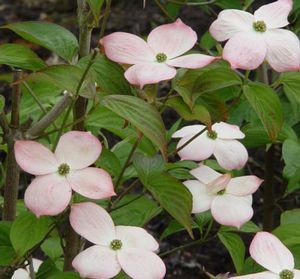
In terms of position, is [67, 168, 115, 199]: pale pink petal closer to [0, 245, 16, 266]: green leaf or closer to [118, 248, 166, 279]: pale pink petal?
[118, 248, 166, 279]: pale pink petal

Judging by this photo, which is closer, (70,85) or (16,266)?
(70,85)

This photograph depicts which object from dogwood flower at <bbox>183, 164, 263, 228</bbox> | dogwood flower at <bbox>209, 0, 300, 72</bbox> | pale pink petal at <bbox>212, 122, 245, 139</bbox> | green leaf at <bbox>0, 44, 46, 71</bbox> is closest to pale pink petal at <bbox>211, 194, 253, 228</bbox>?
dogwood flower at <bbox>183, 164, 263, 228</bbox>

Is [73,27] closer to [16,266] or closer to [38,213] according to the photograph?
[16,266]

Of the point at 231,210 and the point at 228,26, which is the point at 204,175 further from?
the point at 228,26

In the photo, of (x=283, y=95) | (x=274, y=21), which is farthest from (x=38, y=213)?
(x=283, y=95)

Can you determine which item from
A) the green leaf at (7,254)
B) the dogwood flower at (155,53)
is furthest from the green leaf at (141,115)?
the green leaf at (7,254)

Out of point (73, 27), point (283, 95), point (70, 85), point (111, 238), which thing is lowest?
point (73, 27)
